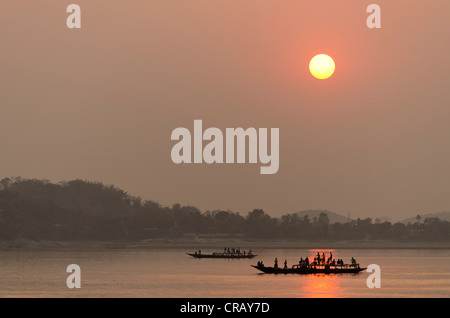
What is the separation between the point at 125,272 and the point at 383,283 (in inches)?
1818

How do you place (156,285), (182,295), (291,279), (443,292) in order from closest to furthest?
(182,295)
(443,292)
(156,285)
(291,279)

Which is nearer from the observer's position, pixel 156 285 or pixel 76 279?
pixel 156 285

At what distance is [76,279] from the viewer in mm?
119438

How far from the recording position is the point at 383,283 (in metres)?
116

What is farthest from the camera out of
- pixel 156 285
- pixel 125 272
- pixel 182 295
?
pixel 125 272
